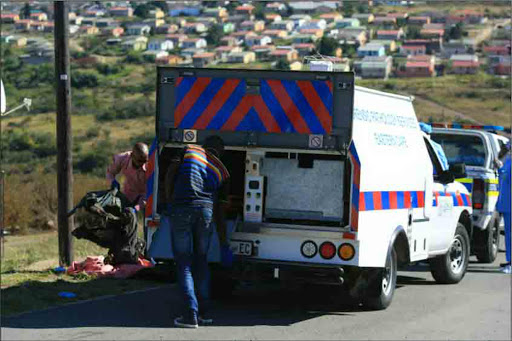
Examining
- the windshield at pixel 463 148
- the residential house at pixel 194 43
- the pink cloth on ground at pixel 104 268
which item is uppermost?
the residential house at pixel 194 43

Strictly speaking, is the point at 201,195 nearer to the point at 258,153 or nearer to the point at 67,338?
the point at 258,153

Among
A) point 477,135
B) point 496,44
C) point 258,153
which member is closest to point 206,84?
point 258,153

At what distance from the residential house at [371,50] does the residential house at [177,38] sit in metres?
16.6

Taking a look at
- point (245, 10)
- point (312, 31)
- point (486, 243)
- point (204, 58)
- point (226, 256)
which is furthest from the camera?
point (245, 10)

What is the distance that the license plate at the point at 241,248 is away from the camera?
1069 cm

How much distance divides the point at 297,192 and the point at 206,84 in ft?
4.83

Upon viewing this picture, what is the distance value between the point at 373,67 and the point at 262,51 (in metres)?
7.80

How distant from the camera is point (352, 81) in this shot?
10406 mm

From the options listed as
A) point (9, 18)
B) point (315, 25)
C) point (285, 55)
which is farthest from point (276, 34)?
point (285, 55)

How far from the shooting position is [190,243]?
32.4ft

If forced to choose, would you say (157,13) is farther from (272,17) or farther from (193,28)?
(272,17)

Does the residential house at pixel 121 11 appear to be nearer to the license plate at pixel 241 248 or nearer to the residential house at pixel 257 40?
the residential house at pixel 257 40

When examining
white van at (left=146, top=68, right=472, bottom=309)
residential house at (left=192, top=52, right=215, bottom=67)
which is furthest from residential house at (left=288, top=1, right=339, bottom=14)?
white van at (left=146, top=68, right=472, bottom=309)

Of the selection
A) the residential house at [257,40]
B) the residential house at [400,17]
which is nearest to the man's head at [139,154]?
the residential house at [257,40]
